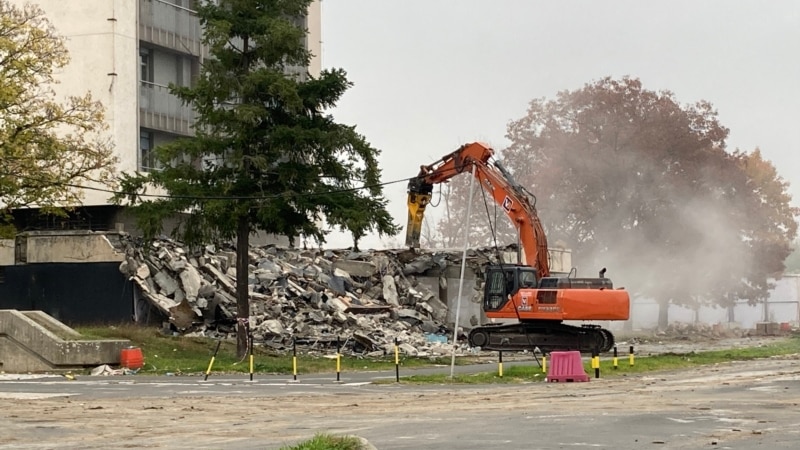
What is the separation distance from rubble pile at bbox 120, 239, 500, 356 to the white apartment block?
5.97 m

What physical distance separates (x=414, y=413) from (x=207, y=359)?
2061cm

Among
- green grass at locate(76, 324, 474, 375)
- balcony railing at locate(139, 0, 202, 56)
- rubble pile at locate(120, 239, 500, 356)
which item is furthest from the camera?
balcony railing at locate(139, 0, 202, 56)

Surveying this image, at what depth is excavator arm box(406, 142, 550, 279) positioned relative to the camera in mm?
43625

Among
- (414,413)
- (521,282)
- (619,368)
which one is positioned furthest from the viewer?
(521,282)

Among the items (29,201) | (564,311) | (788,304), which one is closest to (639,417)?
(564,311)

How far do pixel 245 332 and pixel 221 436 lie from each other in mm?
23991

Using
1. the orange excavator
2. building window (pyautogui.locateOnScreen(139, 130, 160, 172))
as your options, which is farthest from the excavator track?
building window (pyautogui.locateOnScreen(139, 130, 160, 172))

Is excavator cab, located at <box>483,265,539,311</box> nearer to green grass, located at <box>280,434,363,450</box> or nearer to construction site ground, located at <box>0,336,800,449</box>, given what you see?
construction site ground, located at <box>0,336,800,449</box>

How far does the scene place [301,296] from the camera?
5219 cm

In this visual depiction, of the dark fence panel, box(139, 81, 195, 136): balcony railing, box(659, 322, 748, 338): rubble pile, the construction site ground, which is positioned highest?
box(139, 81, 195, 136): balcony railing

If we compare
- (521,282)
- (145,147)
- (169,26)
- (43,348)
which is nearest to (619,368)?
(521,282)

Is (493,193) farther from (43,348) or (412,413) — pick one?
(412,413)

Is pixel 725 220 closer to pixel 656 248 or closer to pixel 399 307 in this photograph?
pixel 656 248

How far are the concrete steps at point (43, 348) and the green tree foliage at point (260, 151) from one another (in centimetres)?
503
